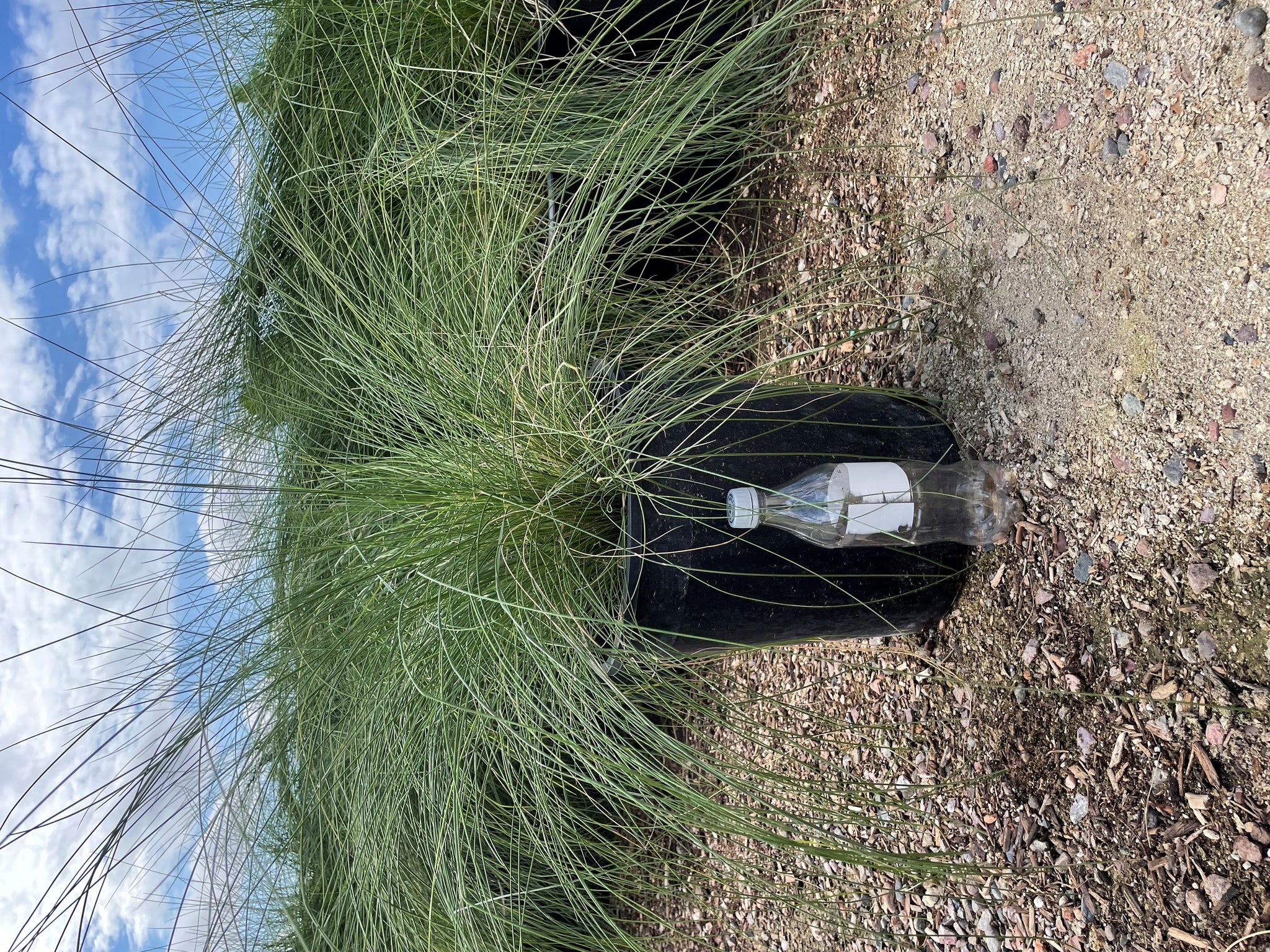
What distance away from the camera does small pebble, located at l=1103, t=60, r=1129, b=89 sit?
0.98 m

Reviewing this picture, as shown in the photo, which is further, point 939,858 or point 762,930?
point 762,930

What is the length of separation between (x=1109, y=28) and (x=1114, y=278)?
29cm

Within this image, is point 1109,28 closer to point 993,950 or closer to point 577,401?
point 577,401

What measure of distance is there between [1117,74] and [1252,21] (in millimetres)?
156

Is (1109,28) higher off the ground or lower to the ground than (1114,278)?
higher

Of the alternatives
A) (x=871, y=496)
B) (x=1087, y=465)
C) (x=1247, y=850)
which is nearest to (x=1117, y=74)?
(x=1087, y=465)

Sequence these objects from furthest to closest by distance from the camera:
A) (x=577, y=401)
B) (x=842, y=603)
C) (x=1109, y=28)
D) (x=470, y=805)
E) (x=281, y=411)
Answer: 1. (x=281, y=411)
2. (x=470, y=805)
3. (x=577, y=401)
4. (x=842, y=603)
5. (x=1109, y=28)

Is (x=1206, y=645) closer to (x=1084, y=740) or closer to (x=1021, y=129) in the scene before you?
(x=1084, y=740)

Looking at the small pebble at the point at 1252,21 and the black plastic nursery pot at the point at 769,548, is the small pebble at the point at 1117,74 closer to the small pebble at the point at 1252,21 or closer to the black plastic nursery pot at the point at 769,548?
the small pebble at the point at 1252,21

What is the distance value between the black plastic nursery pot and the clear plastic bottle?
2 centimetres

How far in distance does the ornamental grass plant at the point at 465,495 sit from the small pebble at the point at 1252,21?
0.55m

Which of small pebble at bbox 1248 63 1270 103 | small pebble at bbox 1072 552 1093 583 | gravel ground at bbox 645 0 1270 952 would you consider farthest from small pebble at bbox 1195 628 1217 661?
small pebble at bbox 1248 63 1270 103

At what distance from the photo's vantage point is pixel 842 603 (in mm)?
1168

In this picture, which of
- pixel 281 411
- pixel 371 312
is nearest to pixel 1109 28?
pixel 371 312
